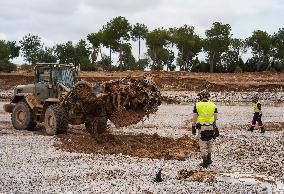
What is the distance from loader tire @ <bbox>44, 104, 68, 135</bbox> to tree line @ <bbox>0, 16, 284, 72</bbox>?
53.0 meters

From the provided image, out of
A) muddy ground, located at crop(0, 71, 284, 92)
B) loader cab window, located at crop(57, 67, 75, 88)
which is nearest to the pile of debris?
loader cab window, located at crop(57, 67, 75, 88)

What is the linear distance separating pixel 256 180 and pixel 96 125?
858 cm

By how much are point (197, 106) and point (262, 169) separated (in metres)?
2.20

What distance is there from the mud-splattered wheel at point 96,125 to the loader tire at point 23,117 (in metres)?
2.67

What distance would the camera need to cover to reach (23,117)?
19.7m

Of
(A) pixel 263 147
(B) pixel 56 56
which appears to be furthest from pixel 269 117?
(B) pixel 56 56

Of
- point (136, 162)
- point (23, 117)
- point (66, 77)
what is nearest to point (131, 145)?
point (136, 162)

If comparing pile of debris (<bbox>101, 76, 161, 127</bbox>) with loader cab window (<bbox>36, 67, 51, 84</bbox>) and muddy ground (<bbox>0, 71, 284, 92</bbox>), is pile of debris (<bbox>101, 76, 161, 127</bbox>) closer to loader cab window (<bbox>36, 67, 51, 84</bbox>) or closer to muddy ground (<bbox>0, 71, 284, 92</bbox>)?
loader cab window (<bbox>36, 67, 51, 84</bbox>)

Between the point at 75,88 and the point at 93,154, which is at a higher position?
the point at 75,88

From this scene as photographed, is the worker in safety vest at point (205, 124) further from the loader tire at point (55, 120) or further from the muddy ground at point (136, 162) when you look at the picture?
the loader tire at point (55, 120)

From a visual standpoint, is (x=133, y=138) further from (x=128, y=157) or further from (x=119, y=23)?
(x=119, y=23)

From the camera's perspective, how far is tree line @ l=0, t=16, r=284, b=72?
246 ft

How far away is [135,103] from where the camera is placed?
51.6ft

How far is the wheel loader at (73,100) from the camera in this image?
15706 millimetres
